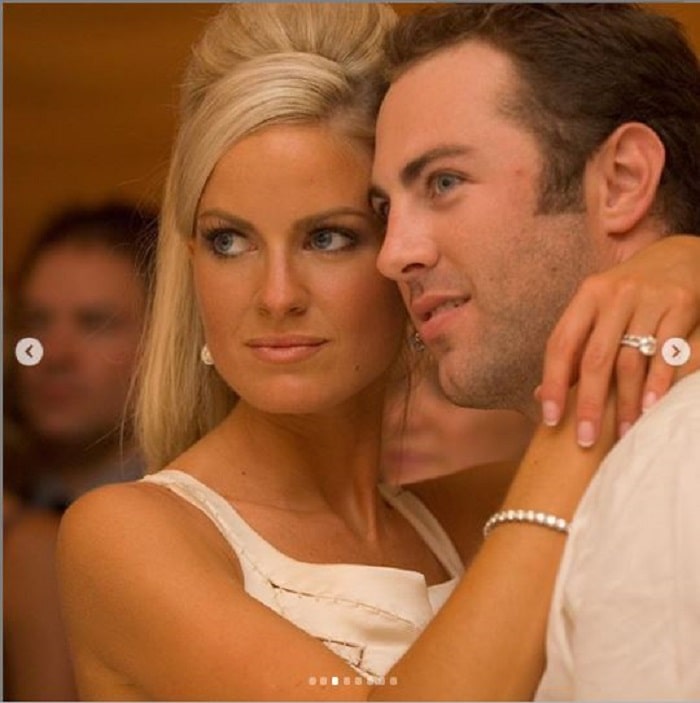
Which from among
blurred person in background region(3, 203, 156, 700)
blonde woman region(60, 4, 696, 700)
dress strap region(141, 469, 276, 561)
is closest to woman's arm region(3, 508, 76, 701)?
blurred person in background region(3, 203, 156, 700)

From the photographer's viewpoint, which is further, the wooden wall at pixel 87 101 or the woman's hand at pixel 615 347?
the wooden wall at pixel 87 101

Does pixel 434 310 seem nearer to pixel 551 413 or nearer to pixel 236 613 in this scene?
pixel 551 413

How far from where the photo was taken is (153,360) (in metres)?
1.68

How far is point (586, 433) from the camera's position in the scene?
1265 mm

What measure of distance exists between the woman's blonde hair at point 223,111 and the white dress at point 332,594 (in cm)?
15

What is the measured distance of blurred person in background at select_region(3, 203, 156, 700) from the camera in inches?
65.9

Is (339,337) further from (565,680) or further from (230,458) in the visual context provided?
(565,680)

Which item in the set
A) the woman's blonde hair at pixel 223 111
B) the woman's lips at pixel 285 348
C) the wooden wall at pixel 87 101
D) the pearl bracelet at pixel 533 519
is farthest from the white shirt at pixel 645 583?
the wooden wall at pixel 87 101

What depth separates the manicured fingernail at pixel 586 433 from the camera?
1.26 m

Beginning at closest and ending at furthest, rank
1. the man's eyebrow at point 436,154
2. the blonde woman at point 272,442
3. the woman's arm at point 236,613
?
the woman's arm at point 236,613 → the blonde woman at point 272,442 → the man's eyebrow at point 436,154

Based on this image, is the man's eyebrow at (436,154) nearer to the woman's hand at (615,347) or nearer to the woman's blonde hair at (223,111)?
the woman's blonde hair at (223,111)

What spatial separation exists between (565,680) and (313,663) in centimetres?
23

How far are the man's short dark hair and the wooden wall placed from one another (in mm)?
150

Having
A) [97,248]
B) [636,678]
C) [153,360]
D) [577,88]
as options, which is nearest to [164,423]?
[153,360]
